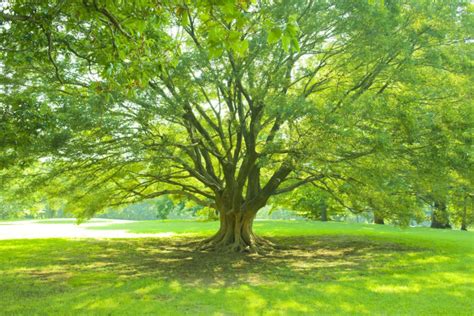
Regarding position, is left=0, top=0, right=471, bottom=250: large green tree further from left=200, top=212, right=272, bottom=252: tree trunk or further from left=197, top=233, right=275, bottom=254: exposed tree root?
left=197, top=233, right=275, bottom=254: exposed tree root

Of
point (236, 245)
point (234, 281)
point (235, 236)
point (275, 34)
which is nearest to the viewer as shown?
point (275, 34)

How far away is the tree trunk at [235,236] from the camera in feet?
48.7

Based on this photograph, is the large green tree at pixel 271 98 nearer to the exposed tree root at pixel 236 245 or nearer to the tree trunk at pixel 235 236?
the tree trunk at pixel 235 236

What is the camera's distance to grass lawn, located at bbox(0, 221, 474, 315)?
7008mm

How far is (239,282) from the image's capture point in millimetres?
9211

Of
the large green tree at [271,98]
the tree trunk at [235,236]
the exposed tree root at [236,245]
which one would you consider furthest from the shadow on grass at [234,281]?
the large green tree at [271,98]

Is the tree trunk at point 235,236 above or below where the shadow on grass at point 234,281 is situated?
above

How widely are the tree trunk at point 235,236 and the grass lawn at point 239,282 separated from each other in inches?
37.3

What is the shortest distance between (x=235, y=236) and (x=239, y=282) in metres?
5.93

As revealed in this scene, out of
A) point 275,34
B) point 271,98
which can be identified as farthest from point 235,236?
point 275,34

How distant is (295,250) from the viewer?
51.1 ft

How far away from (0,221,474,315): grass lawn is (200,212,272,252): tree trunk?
0.95 m

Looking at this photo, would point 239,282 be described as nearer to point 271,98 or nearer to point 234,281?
point 234,281

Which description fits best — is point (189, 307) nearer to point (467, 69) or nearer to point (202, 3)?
point (202, 3)
